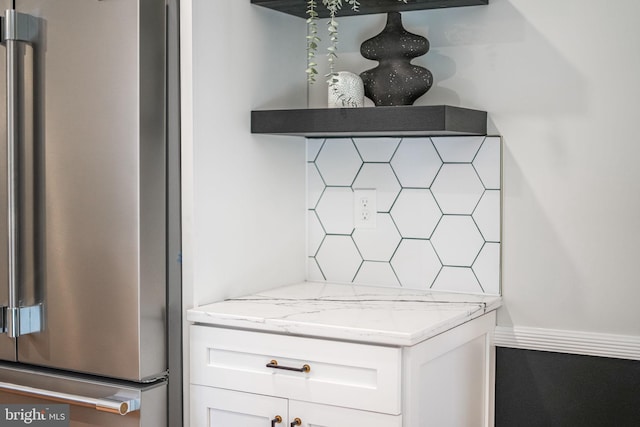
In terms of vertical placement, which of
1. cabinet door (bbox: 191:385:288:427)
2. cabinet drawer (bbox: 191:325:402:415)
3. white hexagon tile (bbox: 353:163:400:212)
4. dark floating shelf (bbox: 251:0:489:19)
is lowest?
cabinet door (bbox: 191:385:288:427)

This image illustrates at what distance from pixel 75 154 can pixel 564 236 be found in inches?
48.1

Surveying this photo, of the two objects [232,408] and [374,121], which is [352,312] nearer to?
[232,408]

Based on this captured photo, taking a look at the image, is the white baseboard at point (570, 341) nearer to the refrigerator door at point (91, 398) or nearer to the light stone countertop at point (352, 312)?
the light stone countertop at point (352, 312)

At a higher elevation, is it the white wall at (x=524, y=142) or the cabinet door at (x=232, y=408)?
the white wall at (x=524, y=142)

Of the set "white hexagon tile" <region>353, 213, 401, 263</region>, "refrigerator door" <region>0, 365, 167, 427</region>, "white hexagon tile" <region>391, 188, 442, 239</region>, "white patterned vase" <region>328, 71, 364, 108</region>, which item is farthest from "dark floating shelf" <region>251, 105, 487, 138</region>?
"refrigerator door" <region>0, 365, 167, 427</region>

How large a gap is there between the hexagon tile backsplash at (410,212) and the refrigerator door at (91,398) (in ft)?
2.27

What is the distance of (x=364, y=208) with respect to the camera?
2326mm

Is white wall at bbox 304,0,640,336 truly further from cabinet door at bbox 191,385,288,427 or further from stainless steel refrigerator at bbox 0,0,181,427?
stainless steel refrigerator at bbox 0,0,181,427

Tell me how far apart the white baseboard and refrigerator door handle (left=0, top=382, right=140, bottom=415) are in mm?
960

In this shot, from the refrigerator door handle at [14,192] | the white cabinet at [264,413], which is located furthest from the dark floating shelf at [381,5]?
the white cabinet at [264,413]

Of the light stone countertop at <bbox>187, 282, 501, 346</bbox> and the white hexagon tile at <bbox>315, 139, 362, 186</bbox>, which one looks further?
the white hexagon tile at <bbox>315, 139, 362, 186</bbox>

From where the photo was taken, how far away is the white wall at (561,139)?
2.00 meters

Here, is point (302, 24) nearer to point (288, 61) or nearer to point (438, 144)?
point (288, 61)

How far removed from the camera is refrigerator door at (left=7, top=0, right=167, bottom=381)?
6.03 feet
